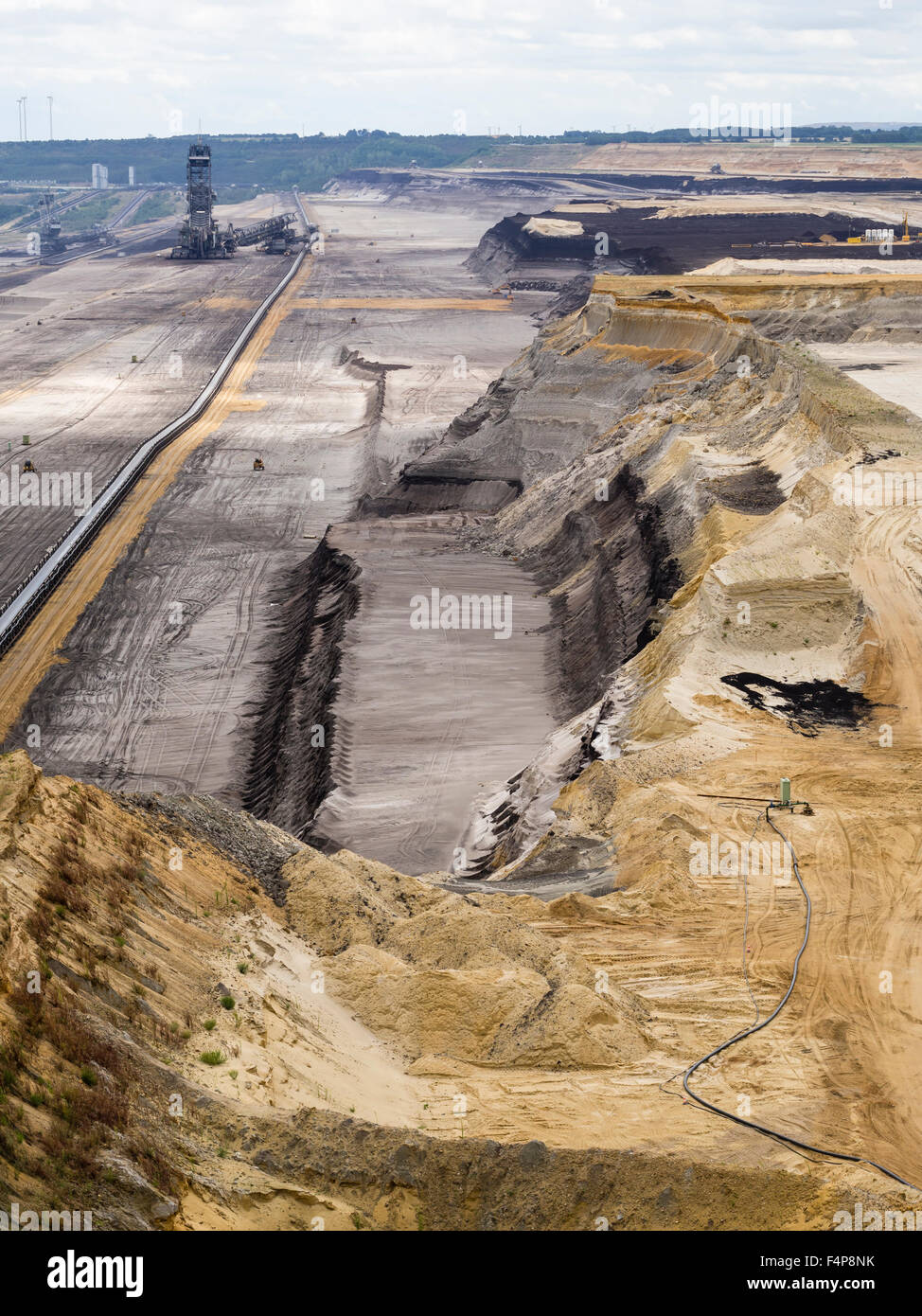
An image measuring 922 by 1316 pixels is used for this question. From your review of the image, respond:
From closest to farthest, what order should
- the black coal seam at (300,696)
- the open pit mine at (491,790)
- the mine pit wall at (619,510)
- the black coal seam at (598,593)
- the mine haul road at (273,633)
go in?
the open pit mine at (491,790)
the mine pit wall at (619,510)
the black coal seam at (300,696)
the mine haul road at (273,633)
the black coal seam at (598,593)


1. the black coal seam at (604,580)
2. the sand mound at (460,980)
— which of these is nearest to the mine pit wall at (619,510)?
the black coal seam at (604,580)

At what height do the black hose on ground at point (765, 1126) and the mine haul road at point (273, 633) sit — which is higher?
the black hose on ground at point (765, 1126)

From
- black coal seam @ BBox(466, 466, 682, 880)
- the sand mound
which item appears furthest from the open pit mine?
black coal seam @ BBox(466, 466, 682, 880)

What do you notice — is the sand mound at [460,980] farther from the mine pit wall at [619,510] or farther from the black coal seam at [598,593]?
the black coal seam at [598,593]

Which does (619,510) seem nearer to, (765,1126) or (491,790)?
(491,790)

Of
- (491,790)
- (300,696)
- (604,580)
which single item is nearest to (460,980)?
(491,790)

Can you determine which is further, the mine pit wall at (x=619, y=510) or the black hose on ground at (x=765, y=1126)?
the mine pit wall at (x=619, y=510)

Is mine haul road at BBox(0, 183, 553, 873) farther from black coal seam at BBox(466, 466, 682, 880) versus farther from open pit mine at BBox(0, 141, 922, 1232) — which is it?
black coal seam at BBox(466, 466, 682, 880)
